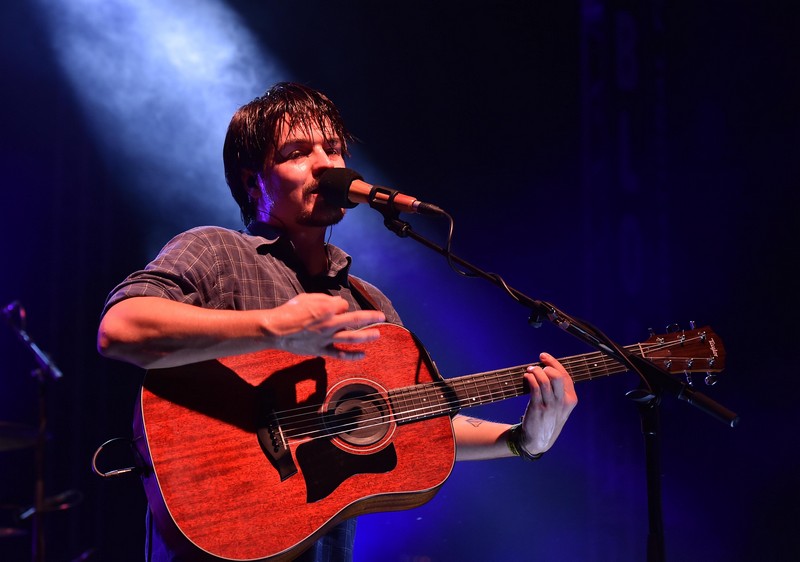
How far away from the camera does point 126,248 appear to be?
496cm

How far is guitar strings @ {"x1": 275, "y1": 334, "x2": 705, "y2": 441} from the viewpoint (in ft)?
7.34

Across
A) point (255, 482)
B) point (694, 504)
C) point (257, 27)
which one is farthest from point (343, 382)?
point (257, 27)

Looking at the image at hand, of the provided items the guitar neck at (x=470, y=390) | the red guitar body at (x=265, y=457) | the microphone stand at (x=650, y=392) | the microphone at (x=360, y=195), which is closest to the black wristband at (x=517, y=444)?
the guitar neck at (x=470, y=390)

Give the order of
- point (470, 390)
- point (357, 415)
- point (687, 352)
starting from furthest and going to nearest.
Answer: point (687, 352)
point (470, 390)
point (357, 415)

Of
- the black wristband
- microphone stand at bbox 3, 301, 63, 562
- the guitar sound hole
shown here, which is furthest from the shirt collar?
microphone stand at bbox 3, 301, 63, 562

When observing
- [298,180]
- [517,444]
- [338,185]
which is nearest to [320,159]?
[298,180]

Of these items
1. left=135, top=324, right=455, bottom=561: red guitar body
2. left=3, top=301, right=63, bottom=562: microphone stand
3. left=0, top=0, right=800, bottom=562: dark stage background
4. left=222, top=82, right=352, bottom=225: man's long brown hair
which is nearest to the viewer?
left=135, top=324, right=455, bottom=561: red guitar body

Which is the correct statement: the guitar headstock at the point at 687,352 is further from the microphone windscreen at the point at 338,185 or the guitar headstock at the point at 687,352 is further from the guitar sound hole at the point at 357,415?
the microphone windscreen at the point at 338,185

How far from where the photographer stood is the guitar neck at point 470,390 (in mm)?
2490

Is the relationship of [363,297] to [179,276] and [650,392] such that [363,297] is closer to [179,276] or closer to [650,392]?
[179,276]

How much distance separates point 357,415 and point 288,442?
0.93 ft

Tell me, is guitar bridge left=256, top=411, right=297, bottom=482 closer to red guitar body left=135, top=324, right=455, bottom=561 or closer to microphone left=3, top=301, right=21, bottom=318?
red guitar body left=135, top=324, right=455, bottom=561

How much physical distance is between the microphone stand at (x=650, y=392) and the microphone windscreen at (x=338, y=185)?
0.18 metres

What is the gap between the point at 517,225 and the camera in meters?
5.53
